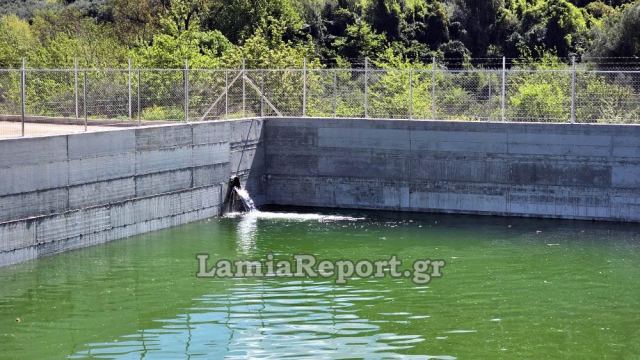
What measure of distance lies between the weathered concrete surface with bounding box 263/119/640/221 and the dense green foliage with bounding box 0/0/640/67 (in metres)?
17.4

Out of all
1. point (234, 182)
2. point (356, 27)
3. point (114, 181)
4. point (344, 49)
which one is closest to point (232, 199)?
point (234, 182)

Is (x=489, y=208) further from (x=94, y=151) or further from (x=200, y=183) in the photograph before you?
(x=94, y=151)

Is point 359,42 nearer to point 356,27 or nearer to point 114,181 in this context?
point 356,27

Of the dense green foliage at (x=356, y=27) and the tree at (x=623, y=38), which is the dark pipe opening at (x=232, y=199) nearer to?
the dense green foliage at (x=356, y=27)

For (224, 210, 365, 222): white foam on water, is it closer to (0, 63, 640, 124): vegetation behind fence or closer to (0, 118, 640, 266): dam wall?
(0, 118, 640, 266): dam wall

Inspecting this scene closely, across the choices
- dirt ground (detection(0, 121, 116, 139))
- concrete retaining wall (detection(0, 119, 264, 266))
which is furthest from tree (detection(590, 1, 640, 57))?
dirt ground (detection(0, 121, 116, 139))

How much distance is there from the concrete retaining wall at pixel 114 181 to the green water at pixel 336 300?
2.20ft

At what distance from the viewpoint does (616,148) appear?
1146 inches

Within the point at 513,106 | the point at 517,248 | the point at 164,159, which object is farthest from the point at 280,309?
the point at 513,106

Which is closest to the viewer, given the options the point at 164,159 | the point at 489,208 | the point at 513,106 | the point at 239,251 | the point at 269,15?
the point at 239,251

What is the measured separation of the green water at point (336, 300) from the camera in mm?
16672

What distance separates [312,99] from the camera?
36.2m

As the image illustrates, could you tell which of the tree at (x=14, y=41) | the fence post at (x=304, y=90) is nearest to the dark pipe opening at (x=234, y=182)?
the fence post at (x=304, y=90)

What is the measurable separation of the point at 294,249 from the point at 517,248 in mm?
A: 5017
